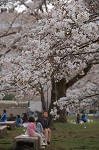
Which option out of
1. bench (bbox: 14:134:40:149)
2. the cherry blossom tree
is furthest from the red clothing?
the cherry blossom tree

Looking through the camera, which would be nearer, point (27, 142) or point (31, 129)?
point (27, 142)

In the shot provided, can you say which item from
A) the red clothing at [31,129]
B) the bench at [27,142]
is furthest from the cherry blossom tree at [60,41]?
the red clothing at [31,129]

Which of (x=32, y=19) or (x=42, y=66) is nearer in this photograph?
(x=42, y=66)

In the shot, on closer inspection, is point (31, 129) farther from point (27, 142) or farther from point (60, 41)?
point (60, 41)

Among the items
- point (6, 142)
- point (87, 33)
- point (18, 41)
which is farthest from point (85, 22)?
point (18, 41)

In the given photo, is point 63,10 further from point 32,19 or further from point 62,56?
point 32,19

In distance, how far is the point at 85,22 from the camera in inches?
263

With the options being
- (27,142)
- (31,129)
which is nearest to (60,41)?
(27,142)

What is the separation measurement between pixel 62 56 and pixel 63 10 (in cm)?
98

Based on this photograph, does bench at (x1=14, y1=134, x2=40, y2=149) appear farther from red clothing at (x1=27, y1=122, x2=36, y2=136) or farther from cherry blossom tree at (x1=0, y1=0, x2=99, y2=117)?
cherry blossom tree at (x1=0, y1=0, x2=99, y2=117)

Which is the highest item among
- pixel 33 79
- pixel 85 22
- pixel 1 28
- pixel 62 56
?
pixel 1 28

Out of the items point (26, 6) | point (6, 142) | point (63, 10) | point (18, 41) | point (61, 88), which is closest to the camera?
point (63, 10)

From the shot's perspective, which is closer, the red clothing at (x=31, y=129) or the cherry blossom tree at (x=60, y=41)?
the cherry blossom tree at (x=60, y=41)

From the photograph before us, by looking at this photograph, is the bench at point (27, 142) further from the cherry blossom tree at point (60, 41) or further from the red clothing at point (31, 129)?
the cherry blossom tree at point (60, 41)
